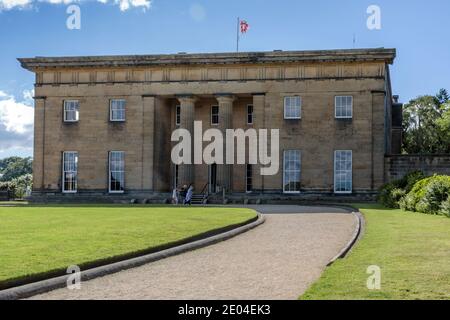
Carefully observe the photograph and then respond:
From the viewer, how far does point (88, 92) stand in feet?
153

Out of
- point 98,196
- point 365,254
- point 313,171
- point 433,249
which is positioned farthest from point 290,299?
point 98,196

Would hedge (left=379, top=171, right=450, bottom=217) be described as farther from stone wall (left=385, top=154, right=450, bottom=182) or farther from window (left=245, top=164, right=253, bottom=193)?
window (left=245, top=164, right=253, bottom=193)

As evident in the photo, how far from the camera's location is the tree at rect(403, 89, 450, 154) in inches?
3105

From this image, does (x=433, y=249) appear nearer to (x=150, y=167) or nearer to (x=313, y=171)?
(x=313, y=171)

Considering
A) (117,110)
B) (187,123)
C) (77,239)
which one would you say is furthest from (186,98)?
(77,239)

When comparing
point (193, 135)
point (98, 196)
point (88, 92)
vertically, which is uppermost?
point (88, 92)

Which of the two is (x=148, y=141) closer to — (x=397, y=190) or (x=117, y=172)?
(x=117, y=172)

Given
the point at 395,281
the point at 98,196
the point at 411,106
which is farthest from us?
the point at 411,106

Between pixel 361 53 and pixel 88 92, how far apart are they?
20.2 metres

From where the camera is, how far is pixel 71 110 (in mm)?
46906

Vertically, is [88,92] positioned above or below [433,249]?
above

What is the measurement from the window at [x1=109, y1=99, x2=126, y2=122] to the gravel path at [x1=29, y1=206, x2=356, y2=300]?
2946cm

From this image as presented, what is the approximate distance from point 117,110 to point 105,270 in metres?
35.8
